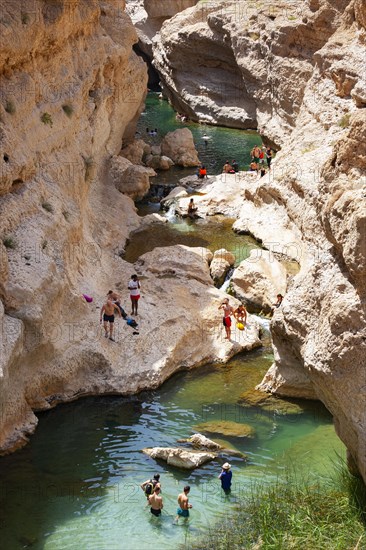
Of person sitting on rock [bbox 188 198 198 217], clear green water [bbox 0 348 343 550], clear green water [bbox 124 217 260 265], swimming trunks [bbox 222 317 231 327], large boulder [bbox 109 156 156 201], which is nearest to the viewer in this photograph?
clear green water [bbox 0 348 343 550]

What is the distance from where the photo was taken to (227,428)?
1859 cm

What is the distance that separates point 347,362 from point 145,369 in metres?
7.84

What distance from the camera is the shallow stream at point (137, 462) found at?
14.7 meters

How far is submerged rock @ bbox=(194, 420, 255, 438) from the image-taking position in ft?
60.3

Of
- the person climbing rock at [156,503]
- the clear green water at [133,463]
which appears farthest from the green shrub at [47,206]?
the person climbing rock at [156,503]

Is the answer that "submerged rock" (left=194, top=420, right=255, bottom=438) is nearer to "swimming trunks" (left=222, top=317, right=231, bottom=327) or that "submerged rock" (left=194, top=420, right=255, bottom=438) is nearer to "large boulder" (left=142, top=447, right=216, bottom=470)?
"large boulder" (left=142, top=447, right=216, bottom=470)

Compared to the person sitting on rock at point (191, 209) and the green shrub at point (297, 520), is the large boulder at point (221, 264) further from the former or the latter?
the green shrub at point (297, 520)

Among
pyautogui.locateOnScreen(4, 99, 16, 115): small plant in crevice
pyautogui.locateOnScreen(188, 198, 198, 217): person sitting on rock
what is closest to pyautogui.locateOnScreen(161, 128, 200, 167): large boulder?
pyautogui.locateOnScreen(188, 198, 198, 217): person sitting on rock

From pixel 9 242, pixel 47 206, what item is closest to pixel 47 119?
pixel 47 206

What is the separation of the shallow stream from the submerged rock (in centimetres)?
16

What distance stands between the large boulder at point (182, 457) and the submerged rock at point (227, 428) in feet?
4.04

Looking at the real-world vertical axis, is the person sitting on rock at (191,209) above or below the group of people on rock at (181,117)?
below

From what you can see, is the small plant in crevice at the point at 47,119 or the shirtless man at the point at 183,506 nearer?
the shirtless man at the point at 183,506

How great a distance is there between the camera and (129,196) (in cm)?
3388
